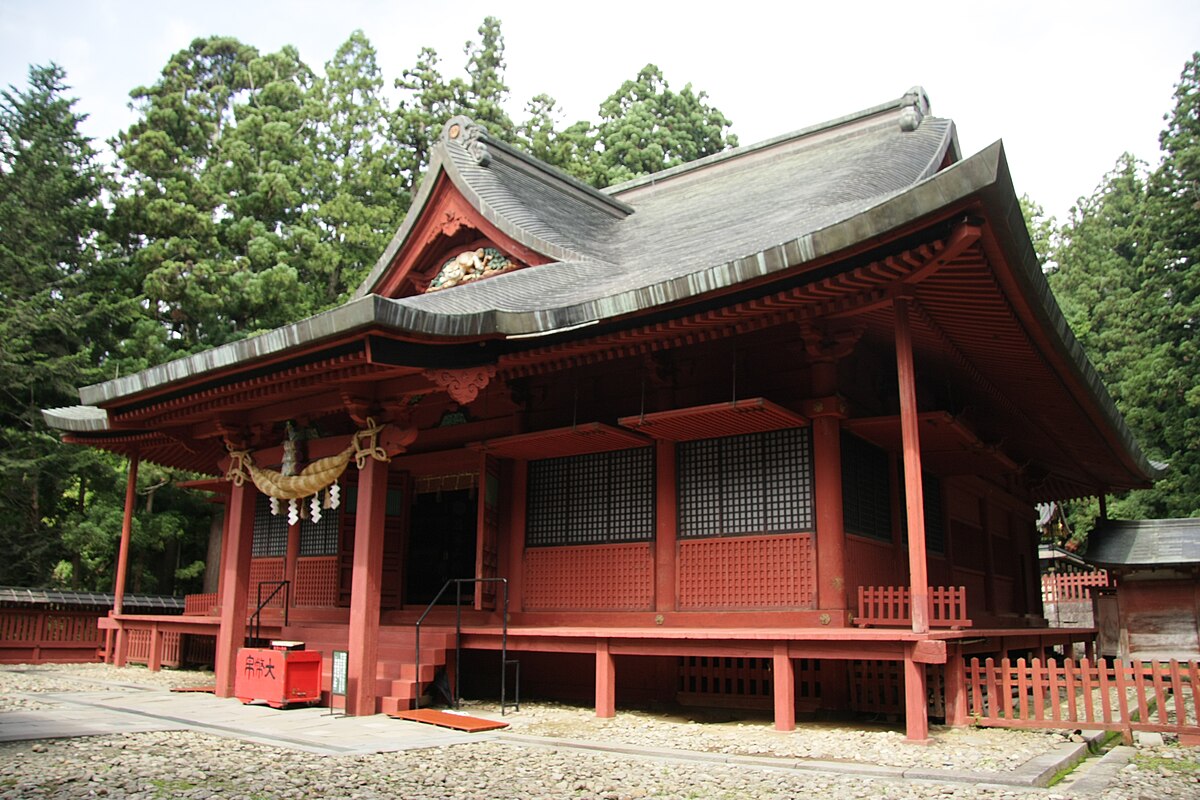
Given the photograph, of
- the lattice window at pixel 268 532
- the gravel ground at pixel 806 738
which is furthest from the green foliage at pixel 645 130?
the gravel ground at pixel 806 738

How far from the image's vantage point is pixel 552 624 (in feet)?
40.5

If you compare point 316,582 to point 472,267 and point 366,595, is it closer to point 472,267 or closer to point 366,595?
point 366,595

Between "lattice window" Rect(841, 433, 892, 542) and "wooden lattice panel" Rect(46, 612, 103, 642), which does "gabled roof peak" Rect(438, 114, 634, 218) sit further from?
"wooden lattice panel" Rect(46, 612, 103, 642)

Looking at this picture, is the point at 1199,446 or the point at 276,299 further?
the point at 1199,446

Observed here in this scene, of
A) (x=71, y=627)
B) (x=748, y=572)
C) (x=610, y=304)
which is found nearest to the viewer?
(x=610, y=304)

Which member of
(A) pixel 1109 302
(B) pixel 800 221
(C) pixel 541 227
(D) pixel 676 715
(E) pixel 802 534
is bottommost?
(D) pixel 676 715

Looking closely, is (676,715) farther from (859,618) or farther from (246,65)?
(246,65)

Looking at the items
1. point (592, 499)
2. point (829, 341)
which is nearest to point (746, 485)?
point (829, 341)

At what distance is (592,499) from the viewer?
1248 centimetres

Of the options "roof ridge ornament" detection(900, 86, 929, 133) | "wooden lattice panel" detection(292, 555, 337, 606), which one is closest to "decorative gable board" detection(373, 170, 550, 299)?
"wooden lattice panel" detection(292, 555, 337, 606)

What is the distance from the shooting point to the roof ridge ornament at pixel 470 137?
52.4ft

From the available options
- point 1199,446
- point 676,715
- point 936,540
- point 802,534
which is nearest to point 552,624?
point 676,715

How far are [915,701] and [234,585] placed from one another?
882 cm

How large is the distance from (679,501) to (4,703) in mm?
8071
